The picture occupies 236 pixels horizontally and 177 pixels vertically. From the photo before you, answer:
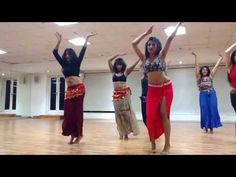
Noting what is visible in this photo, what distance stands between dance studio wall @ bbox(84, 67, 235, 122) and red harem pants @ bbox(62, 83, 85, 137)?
954cm

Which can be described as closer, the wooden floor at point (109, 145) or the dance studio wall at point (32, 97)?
the wooden floor at point (109, 145)

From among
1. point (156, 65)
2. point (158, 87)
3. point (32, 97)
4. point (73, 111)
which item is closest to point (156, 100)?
point (158, 87)

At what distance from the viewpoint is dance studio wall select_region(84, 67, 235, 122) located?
12.1 metres

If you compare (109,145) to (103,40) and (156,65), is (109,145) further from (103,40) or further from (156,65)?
(103,40)

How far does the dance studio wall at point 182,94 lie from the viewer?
12.1m

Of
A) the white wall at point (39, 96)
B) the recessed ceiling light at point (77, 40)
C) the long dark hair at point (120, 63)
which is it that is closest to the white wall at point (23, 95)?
the white wall at point (39, 96)

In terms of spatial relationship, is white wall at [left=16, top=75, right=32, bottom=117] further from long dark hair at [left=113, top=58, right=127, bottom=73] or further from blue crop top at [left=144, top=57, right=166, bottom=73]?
blue crop top at [left=144, top=57, right=166, bottom=73]

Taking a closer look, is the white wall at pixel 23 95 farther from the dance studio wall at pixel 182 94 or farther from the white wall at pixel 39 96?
the dance studio wall at pixel 182 94

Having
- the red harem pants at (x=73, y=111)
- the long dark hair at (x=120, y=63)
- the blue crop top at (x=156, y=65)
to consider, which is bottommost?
the red harem pants at (x=73, y=111)

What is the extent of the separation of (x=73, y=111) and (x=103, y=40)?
5.72 meters

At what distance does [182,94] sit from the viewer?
1262cm

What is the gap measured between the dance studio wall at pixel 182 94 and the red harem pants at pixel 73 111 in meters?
9.54
